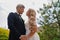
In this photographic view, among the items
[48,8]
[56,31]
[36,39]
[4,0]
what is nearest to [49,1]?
[48,8]

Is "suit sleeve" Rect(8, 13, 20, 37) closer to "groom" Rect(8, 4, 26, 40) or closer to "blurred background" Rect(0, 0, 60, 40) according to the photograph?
"groom" Rect(8, 4, 26, 40)

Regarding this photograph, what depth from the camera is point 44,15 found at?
333 cm

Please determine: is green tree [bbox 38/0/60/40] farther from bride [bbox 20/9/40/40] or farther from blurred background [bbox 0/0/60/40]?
bride [bbox 20/9/40/40]

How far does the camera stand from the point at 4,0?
10.8ft

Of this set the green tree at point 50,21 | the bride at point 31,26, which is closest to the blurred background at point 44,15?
the green tree at point 50,21

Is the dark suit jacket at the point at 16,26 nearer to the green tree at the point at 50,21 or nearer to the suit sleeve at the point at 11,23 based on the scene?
the suit sleeve at the point at 11,23

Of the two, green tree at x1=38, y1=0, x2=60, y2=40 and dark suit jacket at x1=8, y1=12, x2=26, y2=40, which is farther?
green tree at x1=38, y1=0, x2=60, y2=40

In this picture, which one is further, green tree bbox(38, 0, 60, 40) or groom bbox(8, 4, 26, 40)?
green tree bbox(38, 0, 60, 40)

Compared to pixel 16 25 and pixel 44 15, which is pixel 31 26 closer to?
pixel 16 25

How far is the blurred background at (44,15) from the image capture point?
3.09 m

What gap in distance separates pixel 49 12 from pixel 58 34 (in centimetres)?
42

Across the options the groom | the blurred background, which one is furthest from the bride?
the blurred background

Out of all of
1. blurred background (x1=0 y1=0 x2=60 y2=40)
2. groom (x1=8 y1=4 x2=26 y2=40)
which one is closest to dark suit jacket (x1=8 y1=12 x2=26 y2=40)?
groom (x1=8 y1=4 x2=26 y2=40)

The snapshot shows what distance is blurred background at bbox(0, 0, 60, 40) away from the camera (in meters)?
3.09
